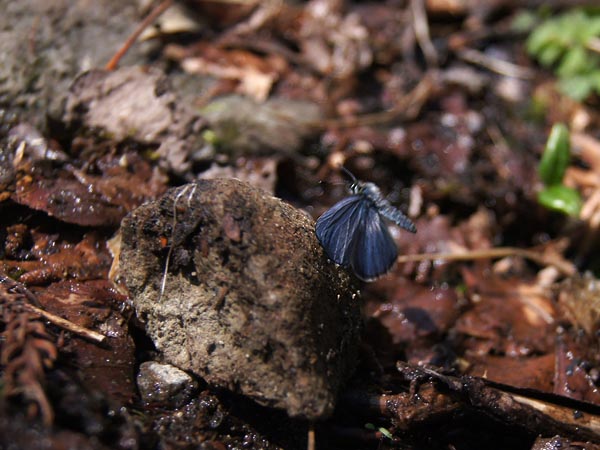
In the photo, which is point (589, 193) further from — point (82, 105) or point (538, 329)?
point (82, 105)

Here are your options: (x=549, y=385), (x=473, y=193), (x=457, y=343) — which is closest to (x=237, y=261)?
(x=457, y=343)

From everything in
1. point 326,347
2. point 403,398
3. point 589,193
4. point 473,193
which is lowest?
point 589,193

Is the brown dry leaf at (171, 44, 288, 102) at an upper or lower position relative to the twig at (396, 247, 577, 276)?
upper

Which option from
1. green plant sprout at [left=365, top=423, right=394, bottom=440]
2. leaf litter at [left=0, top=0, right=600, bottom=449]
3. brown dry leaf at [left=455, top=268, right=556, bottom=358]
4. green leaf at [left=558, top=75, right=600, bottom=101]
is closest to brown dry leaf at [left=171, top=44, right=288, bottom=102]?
leaf litter at [left=0, top=0, right=600, bottom=449]

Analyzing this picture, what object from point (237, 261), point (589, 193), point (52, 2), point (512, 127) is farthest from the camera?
point (512, 127)

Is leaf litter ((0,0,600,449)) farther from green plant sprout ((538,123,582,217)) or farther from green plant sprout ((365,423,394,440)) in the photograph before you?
green plant sprout ((538,123,582,217))

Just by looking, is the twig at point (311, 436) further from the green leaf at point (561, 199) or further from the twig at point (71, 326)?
the green leaf at point (561, 199)

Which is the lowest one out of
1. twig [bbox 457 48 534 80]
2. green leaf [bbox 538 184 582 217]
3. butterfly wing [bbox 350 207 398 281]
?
green leaf [bbox 538 184 582 217]
